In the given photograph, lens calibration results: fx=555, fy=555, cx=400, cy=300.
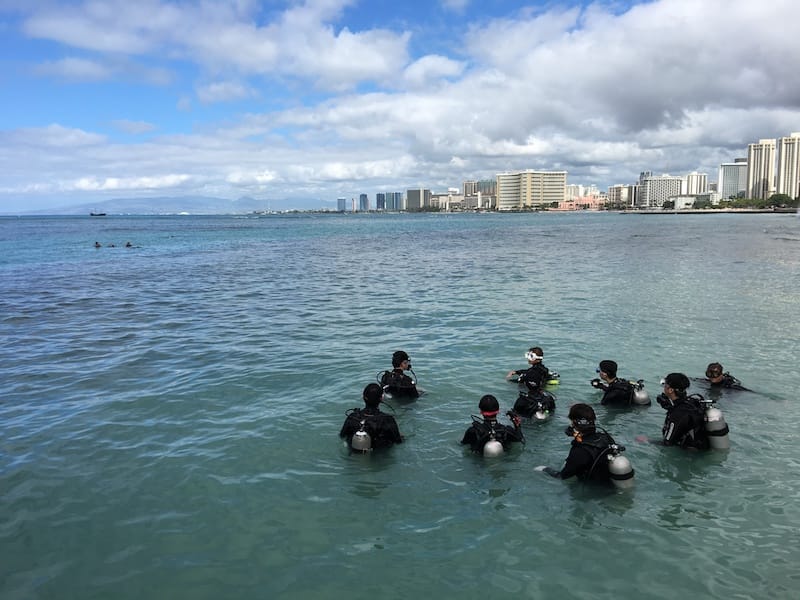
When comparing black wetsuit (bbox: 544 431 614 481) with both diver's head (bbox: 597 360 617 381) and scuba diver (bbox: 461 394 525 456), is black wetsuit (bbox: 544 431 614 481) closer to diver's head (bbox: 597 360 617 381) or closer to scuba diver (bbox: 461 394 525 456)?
scuba diver (bbox: 461 394 525 456)

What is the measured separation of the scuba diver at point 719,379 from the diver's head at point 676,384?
3.03m

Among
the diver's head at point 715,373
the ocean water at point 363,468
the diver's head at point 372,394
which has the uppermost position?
the diver's head at point 372,394

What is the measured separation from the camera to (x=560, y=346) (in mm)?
15516

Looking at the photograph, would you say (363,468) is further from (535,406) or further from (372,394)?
(535,406)

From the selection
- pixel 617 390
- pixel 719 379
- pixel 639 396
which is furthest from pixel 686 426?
pixel 719 379

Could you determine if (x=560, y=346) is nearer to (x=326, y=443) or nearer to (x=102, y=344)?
(x=326, y=443)

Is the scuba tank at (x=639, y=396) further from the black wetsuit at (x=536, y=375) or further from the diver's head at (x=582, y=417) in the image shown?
the diver's head at (x=582, y=417)

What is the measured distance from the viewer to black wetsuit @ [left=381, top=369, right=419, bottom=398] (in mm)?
11039

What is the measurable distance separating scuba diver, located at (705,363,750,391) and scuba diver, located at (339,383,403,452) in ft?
22.2

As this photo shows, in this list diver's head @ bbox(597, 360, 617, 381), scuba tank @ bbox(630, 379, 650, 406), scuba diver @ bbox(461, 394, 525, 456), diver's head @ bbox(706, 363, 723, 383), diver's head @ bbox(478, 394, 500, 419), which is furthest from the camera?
diver's head @ bbox(706, 363, 723, 383)

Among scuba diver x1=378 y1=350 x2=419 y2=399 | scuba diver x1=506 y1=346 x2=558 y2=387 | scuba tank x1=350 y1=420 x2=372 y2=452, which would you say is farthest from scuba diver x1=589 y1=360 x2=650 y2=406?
scuba tank x1=350 y1=420 x2=372 y2=452

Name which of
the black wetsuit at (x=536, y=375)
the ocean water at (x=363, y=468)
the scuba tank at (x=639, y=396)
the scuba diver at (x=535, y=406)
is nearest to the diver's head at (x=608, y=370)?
the scuba tank at (x=639, y=396)

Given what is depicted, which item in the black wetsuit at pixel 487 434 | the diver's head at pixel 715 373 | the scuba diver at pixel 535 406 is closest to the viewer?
the black wetsuit at pixel 487 434

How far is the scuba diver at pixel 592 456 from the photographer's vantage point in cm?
743
